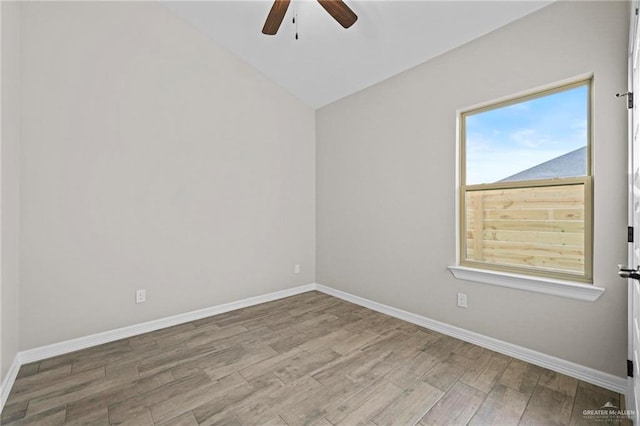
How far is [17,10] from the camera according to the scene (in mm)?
2203

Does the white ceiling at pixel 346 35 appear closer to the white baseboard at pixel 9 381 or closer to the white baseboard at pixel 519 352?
the white baseboard at pixel 519 352

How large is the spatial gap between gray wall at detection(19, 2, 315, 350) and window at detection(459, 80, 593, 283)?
234cm

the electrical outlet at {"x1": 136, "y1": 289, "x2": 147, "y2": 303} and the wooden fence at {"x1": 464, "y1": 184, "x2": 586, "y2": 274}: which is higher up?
the wooden fence at {"x1": 464, "y1": 184, "x2": 586, "y2": 274}

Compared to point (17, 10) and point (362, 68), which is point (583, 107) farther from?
point (17, 10)

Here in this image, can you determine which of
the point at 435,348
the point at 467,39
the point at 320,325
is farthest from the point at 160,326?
the point at 467,39

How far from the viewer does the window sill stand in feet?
6.51

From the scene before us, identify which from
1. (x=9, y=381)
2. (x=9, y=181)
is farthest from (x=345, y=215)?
(x=9, y=381)

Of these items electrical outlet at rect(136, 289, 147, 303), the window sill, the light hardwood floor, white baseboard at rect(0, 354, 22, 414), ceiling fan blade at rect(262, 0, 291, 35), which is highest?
ceiling fan blade at rect(262, 0, 291, 35)

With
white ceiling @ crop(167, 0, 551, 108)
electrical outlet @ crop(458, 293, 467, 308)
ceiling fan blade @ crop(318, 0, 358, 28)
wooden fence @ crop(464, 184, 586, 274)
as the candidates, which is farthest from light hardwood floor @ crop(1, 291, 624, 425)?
white ceiling @ crop(167, 0, 551, 108)

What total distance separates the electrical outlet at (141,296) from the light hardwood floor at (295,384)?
0.34 m

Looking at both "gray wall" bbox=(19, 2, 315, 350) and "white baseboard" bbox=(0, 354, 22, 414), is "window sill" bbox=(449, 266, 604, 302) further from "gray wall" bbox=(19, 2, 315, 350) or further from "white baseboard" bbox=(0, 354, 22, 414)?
"white baseboard" bbox=(0, 354, 22, 414)

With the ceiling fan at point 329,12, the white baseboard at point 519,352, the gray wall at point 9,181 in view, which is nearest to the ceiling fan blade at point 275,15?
the ceiling fan at point 329,12

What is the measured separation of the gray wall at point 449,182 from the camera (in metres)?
1.92

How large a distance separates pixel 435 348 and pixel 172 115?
341 centimetres
